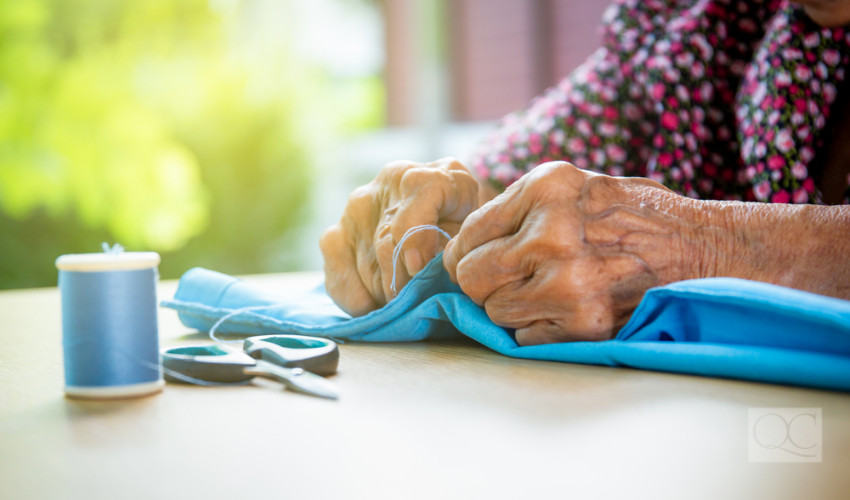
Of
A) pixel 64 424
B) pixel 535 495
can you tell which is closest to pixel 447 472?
pixel 535 495

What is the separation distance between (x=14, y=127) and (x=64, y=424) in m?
5.87

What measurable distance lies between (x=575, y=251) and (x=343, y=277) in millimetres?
386

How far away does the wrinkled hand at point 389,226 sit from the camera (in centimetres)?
97

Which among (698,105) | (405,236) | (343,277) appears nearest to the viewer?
(405,236)

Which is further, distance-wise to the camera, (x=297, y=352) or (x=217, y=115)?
(x=217, y=115)

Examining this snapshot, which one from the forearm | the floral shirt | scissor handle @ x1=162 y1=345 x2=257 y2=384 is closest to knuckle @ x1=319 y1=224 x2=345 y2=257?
scissor handle @ x1=162 y1=345 x2=257 y2=384

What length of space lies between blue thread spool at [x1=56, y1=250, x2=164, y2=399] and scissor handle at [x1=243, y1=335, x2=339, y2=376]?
0.12 m

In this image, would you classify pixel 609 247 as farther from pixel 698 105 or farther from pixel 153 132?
pixel 153 132

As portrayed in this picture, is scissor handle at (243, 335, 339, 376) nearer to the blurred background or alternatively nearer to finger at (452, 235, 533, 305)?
finger at (452, 235, 533, 305)

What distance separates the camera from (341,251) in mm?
1076

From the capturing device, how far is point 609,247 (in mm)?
797

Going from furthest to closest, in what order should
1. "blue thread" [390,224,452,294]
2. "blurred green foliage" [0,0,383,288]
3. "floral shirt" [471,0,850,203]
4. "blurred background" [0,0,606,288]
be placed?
"blurred green foliage" [0,0,383,288]
"blurred background" [0,0,606,288]
"floral shirt" [471,0,850,203]
"blue thread" [390,224,452,294]

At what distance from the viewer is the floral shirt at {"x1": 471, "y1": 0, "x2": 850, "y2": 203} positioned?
126cm

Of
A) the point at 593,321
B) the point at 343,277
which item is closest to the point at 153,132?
the point at 343,277
